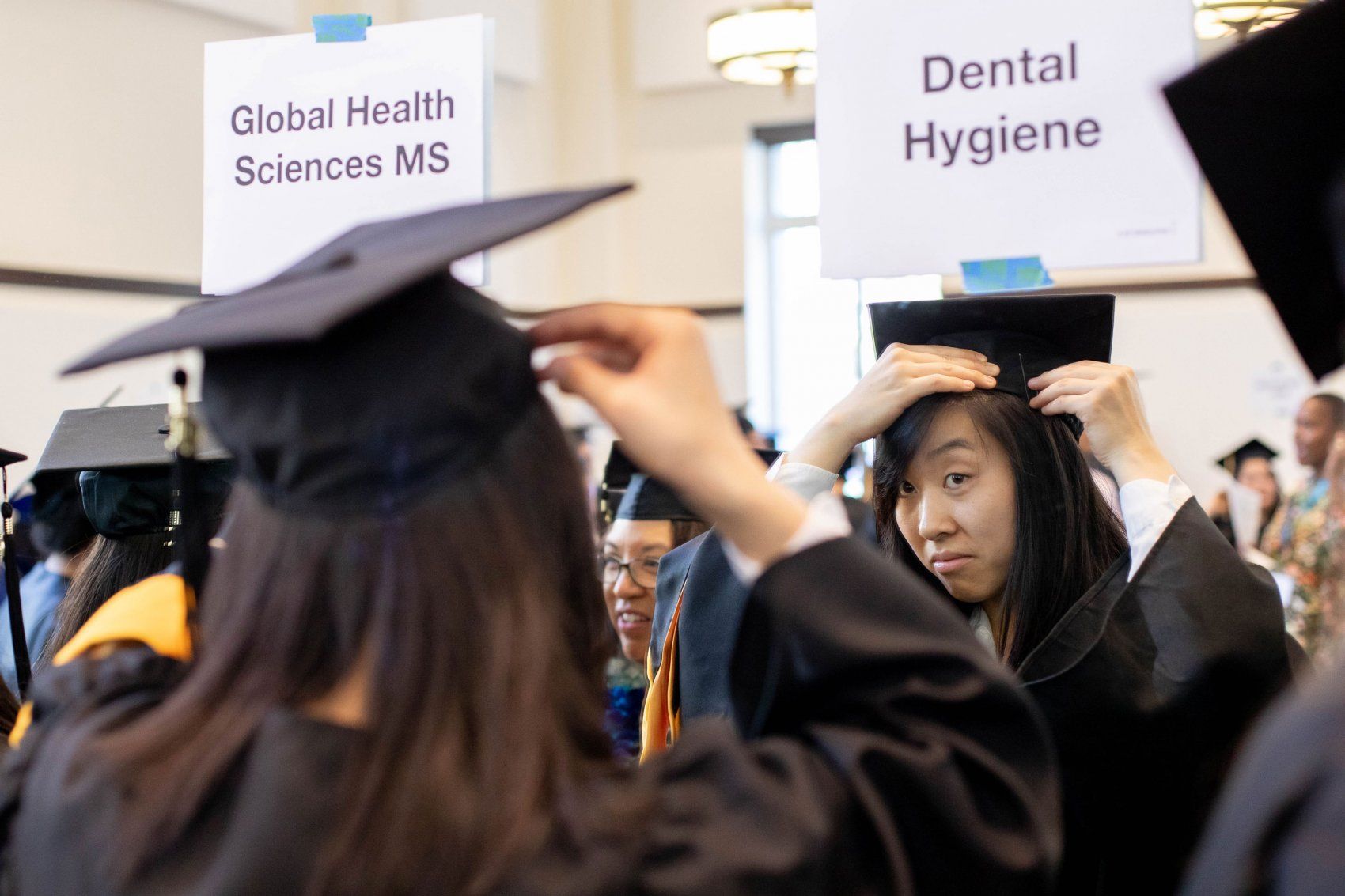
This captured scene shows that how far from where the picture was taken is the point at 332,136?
217 cm

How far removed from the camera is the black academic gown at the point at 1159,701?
5.95 ft

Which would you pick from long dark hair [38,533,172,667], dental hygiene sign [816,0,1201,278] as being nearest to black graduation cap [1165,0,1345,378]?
dental hygiene sign [816,0,1201,278]

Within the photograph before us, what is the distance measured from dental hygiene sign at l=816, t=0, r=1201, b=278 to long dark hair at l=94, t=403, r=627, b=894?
1000 mm

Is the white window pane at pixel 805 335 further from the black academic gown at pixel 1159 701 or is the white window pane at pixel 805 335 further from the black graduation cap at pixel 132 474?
the black academic gown at pixel 1159 701

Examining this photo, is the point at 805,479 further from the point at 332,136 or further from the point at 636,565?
the point at 636,565

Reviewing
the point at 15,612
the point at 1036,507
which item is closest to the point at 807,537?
the point at 1036,507

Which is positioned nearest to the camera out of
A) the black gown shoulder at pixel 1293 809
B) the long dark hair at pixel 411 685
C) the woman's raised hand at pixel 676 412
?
the black gown shoulder at pixel 1293 809

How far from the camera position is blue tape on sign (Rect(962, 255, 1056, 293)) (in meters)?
1.98

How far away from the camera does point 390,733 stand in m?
1.04

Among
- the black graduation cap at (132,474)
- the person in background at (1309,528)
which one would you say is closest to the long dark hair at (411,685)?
the black graduation cap at (132,474)

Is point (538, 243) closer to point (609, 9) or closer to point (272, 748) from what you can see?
point (609, 9)

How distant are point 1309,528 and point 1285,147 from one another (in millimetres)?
3909

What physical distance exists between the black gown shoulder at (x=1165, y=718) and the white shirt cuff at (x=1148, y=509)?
0.06 meters

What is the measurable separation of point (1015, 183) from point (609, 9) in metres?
8.58
